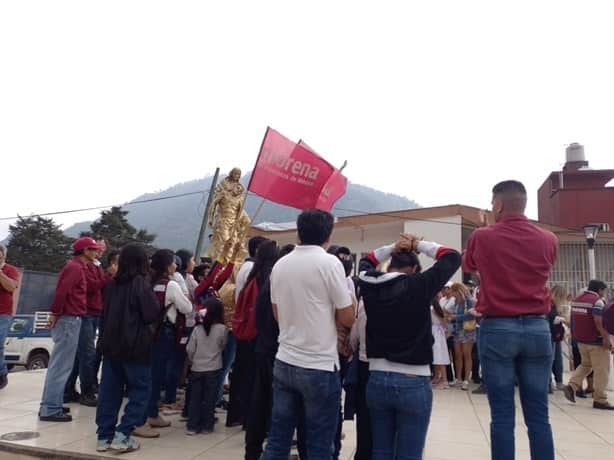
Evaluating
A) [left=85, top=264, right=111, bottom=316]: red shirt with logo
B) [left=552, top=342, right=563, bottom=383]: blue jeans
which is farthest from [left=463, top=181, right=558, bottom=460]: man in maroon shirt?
[left=552, top=342, right=563, bottom=383]: blue jeans

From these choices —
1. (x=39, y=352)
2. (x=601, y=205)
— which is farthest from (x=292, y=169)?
(x=601, y=205)

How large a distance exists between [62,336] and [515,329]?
440 centimetres

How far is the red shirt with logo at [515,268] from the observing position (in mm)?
2930

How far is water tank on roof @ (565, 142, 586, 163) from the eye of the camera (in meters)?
22.4

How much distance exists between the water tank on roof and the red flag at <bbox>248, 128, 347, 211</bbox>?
19.4 meters

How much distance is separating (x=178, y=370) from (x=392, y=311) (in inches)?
143

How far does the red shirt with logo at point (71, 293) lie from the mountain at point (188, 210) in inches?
3955

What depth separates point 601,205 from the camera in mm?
19094

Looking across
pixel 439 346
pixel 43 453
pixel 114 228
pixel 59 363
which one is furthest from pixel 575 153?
pixel 114 228

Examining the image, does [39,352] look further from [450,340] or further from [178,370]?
[450,340]

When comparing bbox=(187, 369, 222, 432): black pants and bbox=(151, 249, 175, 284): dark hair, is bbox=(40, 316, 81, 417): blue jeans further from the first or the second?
bbox=(187, 369, 222, 432): black pants

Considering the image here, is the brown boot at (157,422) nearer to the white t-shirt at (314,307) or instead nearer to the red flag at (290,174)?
the white t-shirt at (314,307)

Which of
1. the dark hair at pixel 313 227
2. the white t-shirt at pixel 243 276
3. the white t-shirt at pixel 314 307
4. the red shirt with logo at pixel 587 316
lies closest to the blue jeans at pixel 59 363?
the white t-shirt at pixel 243 276

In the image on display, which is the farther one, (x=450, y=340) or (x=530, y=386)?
(x=450, y=340)
